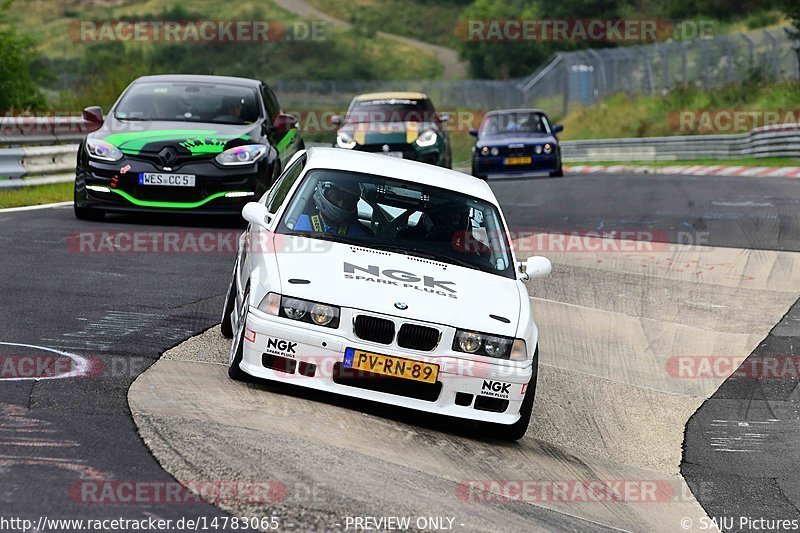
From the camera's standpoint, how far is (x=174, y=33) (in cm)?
9544

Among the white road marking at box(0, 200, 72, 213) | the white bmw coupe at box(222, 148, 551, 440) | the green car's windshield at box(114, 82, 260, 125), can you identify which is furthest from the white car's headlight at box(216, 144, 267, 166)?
the white bmw coupe at box(222, 148, 551, 440)

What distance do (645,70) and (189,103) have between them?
32246mm

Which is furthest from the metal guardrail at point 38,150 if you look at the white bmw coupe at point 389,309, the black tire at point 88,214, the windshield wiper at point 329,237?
the windshield wiper at point 329,237

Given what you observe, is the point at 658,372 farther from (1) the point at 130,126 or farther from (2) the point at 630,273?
(1) the point at 130,126

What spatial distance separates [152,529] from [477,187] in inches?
164

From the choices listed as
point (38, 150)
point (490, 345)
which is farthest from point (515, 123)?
point (490, 345)

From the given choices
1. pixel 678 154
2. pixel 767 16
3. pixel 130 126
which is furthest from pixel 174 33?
pixel 130 126

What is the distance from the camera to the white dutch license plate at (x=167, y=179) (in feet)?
42.5

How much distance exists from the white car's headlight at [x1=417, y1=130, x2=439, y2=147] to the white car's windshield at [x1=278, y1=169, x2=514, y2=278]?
12215 millimetres

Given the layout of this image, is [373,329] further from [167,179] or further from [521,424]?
[167,179]

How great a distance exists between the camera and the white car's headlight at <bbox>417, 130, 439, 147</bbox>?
20141 mm

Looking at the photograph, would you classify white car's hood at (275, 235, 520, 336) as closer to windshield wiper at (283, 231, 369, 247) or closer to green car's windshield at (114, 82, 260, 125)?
windshield wiper at (283, 231, 369, 247)

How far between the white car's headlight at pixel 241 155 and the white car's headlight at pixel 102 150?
1.04 metres

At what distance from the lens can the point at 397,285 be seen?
6.84 meters
